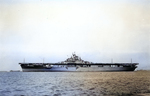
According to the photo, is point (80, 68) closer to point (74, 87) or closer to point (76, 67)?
point (76, 67)

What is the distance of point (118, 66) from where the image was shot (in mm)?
93875

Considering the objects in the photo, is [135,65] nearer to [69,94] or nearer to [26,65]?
[26,65]

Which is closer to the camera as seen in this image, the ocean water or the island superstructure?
the ocean water

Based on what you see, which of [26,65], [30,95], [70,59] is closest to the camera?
[30,95]

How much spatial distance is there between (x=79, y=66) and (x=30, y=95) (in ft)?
240

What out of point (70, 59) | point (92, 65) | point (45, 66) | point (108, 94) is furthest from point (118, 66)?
point (108, 94)

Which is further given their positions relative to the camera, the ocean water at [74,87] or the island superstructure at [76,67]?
the island superstructure at [76,67]

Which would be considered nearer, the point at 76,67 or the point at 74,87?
the point at 74,87

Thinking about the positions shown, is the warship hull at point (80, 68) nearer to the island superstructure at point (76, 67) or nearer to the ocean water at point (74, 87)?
the island superstructure at point (76, 67)

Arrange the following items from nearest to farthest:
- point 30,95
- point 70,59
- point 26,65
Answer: point 30,95, point 26,65, point 70,59

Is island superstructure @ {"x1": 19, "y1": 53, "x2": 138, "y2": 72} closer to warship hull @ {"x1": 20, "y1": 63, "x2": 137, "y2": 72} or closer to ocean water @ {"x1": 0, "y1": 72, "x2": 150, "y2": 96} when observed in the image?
warship hull @ {"x1": 20, "y1": 63, "x2": 137, "y2": 72}

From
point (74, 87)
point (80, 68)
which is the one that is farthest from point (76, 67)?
point (74, 87)

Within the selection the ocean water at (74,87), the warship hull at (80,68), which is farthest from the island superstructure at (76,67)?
the ocean water at (74,87)

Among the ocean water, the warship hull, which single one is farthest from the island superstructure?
the ocean water
